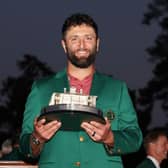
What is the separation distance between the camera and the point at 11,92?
32.1 metres

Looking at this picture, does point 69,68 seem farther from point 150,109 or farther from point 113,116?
point 150,109

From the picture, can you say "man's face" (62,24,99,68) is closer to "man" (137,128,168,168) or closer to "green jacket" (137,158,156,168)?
"green jacket" (137,158,156,168)

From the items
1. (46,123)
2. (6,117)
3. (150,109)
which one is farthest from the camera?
(6,117)

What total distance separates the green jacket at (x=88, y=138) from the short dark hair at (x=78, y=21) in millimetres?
208

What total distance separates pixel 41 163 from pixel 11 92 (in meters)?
29.8

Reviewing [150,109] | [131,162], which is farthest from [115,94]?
[150,109]

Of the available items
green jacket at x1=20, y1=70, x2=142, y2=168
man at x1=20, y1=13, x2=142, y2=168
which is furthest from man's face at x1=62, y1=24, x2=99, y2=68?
green jacket at x1=20, y1=70, x2=142, y2=168

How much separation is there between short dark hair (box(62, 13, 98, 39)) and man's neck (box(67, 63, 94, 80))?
0.46 ft

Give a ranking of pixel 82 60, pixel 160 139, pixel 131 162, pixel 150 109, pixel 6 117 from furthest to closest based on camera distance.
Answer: pixel 6 117
pixel 150 109
pixel 131 162
pixel 160 139
pixel 82 60

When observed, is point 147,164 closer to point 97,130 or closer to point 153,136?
point 153,136

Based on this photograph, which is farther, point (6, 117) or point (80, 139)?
point (6, 117)

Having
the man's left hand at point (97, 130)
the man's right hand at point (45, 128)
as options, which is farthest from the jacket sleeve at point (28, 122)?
the man's left hand at point (97, 130)

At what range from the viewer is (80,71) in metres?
2.56

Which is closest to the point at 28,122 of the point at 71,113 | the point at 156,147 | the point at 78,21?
the point at 71,113
